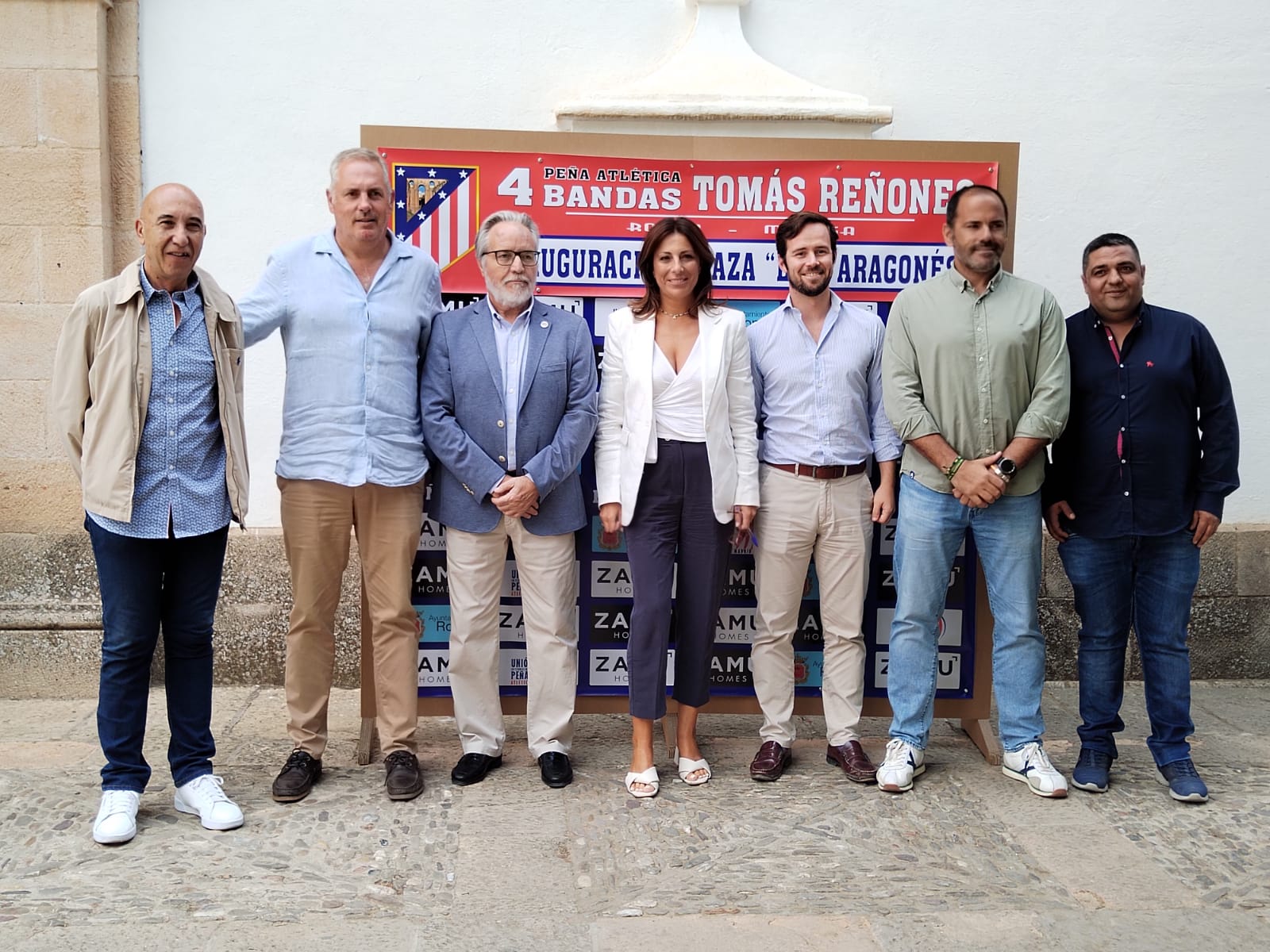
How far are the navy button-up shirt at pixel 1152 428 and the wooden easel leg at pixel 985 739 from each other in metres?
0.95

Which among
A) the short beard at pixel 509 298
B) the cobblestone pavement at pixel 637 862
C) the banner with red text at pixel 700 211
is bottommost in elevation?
the cobblestone pavement at pixel 637 862

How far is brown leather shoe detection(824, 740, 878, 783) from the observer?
14.0ft

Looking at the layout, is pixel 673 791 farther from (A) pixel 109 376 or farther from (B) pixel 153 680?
(B) pixel 153 680

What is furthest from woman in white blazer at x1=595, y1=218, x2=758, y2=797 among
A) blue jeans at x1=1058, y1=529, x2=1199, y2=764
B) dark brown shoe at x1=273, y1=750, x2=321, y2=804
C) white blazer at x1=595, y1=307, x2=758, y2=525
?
blue jeans at x1=1058, y1=529, x2=1199, y2=764

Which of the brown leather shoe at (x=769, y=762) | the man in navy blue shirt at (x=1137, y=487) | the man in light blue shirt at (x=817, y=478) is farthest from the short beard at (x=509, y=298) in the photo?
the man in navy blue shirt at (x=1137, y=487)

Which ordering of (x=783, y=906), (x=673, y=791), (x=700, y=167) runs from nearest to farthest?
(x=783, y=906)
(x=673, y=791)
(x=700, y=167)

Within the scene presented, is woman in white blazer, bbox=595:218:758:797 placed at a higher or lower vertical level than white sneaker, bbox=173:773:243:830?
higher

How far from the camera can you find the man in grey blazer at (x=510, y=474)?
411cm

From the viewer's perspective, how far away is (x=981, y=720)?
4.68 meters

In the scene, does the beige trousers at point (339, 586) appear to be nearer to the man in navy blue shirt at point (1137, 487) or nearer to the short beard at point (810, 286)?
the short beard at point (810, 286)

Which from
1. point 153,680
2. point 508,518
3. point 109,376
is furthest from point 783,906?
point 153,680

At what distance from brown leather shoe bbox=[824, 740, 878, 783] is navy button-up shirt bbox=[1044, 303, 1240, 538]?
45.4 inches

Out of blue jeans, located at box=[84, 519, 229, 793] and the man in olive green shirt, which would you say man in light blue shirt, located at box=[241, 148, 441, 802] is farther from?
the man in olive green shirt

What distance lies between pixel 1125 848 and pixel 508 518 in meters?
2.31
